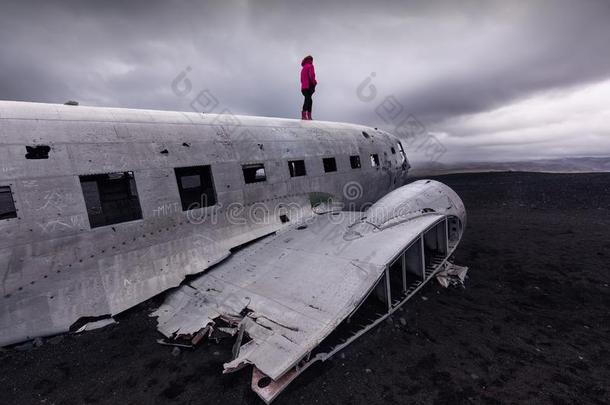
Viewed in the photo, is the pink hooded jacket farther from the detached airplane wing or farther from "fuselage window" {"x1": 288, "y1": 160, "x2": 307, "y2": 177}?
the detached airplane wing

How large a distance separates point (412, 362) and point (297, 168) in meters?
6.50

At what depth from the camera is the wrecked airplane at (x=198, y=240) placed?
4.80m

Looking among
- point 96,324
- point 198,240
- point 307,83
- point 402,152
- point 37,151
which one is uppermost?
point 307,83

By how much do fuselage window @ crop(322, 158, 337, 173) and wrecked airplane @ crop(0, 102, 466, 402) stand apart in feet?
6.22

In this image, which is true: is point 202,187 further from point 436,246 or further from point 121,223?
point 436,246

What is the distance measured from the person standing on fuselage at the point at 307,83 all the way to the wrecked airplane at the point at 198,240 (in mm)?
3471

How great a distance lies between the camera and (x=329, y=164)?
421 inches

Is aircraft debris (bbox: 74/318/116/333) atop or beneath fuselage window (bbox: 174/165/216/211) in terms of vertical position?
beneath

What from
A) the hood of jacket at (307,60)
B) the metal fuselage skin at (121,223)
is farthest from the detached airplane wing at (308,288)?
the hood of jacket at (307,60)

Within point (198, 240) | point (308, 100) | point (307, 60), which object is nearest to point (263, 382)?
point (198, 240)

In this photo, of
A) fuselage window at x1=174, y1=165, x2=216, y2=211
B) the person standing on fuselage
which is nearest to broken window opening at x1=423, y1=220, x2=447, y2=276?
fuselage window at x1=174, y1=165, x2=216, y2=211

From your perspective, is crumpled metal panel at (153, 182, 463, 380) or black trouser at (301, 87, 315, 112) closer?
crumpled metal panel at (153, 182, 463, 380)

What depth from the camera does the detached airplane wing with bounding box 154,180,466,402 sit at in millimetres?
4121

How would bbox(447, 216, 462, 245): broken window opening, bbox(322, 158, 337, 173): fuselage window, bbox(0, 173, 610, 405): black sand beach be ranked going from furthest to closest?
bbox(322, 158, 337, 173): fuselage window, bbox(447, 216, 462, 245): broken window opening, bbox(0, 173, 610, 405): black sand beach
